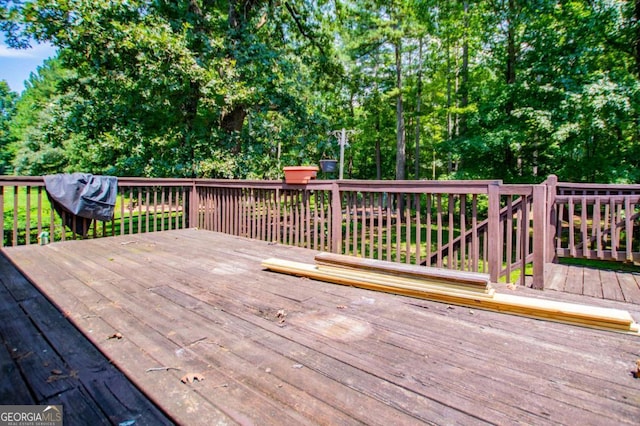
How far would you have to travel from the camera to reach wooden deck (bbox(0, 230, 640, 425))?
124 centimetres

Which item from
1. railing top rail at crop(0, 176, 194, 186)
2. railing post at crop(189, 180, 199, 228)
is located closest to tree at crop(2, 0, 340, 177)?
railing post at crop(189, 180, 199, 228)

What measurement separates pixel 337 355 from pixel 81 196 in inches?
168

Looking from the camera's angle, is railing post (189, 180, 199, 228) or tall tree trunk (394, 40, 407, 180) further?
tall tree trunk (394, 40, 407, 180)

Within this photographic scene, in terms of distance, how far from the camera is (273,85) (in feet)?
24.5

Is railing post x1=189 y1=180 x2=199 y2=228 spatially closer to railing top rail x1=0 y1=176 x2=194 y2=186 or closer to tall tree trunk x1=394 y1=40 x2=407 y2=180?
railing top rail x1=0 y1=176 x2=194 y2=186

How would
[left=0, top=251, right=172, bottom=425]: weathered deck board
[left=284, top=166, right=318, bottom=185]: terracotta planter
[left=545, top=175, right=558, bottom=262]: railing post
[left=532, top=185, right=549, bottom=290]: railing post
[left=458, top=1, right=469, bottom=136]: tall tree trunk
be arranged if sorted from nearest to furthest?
[left=0, top=251, right=172, bottom=425]: weathered deck board
[left=532, top=185, right=549, bottom=290]: railing post
[left=545, top=175, right=558, bottom=262]: railing post
[left=284, top=166, right=318, bottom=185]: terracotta planter
[left=458, top=1, right=469, bottom=136]: tall tree trunk

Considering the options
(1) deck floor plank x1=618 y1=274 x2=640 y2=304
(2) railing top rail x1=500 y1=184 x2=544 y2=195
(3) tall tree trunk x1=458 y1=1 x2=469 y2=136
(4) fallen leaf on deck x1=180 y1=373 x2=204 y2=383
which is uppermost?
(3) tall tree trunk x1=458 y1=1 x2=469 y2=136

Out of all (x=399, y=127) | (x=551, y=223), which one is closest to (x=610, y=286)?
(x=551, y=223)

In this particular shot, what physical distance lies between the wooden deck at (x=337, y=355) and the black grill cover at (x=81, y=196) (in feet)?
5.93

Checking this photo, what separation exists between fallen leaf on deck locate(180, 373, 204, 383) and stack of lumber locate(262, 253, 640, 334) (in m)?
1.50

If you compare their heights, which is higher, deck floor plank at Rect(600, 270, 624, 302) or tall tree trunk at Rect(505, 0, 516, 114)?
tall tree trunk at Rect(505, 0, 516, 114)

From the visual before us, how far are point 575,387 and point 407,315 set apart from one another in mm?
906

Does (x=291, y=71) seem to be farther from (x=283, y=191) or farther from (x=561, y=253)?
(x=561, y=253)

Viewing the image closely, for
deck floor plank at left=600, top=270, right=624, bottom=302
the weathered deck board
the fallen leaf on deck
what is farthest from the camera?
deck floor plank at left=600, top=270, right=624, bottom=302
